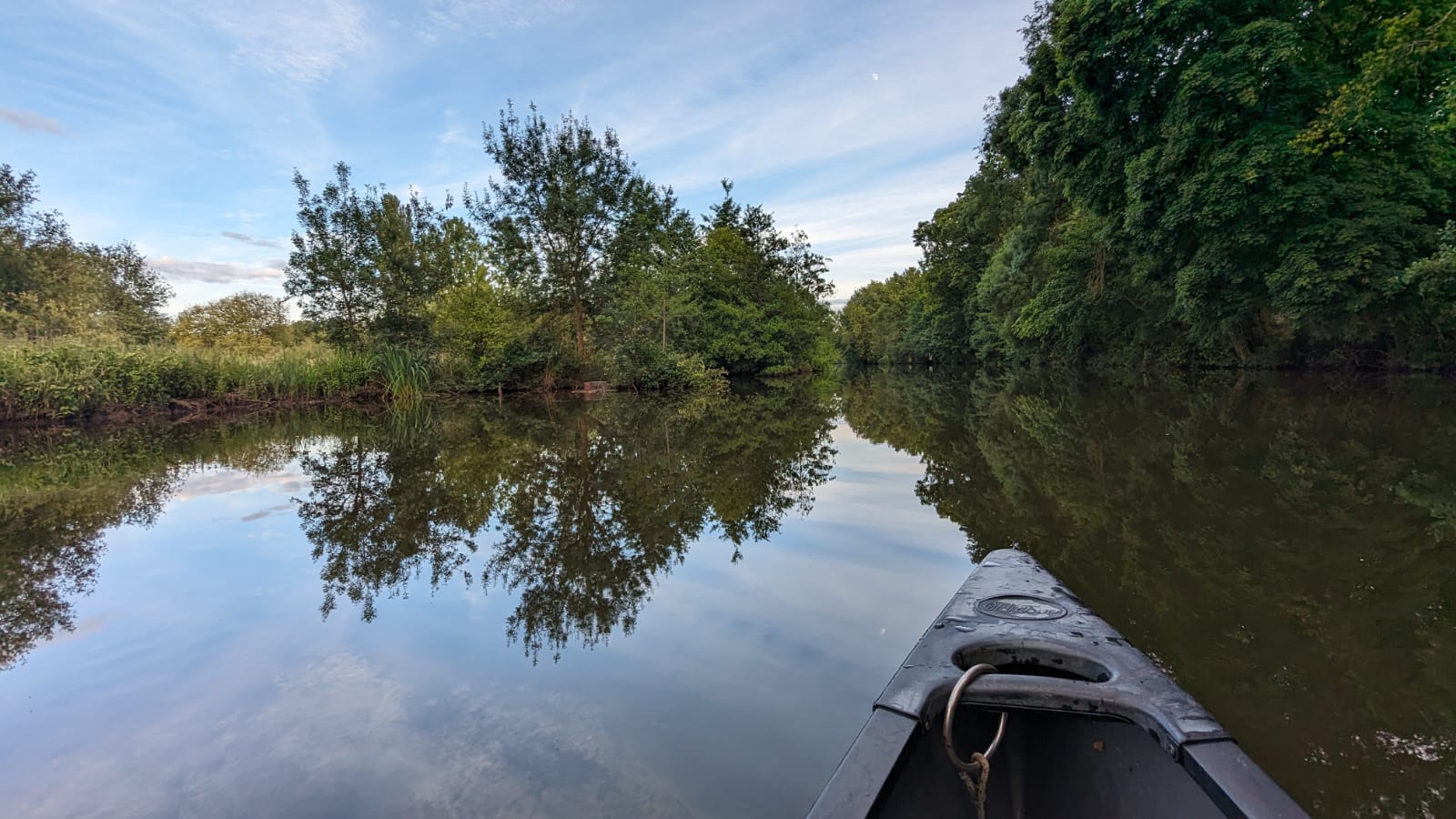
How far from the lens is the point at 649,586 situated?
320 cm

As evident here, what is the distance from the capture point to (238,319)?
4106 centimetres

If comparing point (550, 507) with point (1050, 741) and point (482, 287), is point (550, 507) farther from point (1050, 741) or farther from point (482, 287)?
point (482, 287)

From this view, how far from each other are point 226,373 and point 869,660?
54.3 ft

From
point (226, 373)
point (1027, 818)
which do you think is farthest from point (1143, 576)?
point (226, 373)

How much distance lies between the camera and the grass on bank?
10.7 meters

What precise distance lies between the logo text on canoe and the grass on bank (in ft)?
50.9

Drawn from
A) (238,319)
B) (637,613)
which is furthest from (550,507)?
(238,319)

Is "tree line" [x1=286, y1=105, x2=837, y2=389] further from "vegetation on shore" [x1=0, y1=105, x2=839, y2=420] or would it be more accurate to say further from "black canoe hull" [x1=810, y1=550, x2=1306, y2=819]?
"black canoe hull" [x1=810, y1=550, x2=1306, y2=819]

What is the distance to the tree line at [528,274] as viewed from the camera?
1811 cm

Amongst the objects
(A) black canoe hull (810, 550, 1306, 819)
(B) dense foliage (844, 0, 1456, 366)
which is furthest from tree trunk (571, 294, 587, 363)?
(A) black canoe hull (810, 550, 1306, 819)

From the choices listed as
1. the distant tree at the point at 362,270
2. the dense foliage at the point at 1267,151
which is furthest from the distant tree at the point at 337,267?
the dense foliage at the point at 1267,151

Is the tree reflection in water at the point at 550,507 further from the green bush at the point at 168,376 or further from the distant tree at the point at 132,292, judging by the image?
the distant tree at the point at 132,292

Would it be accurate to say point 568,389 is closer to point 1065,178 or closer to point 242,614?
point 1065,178

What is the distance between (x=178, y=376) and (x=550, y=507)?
13.0m
